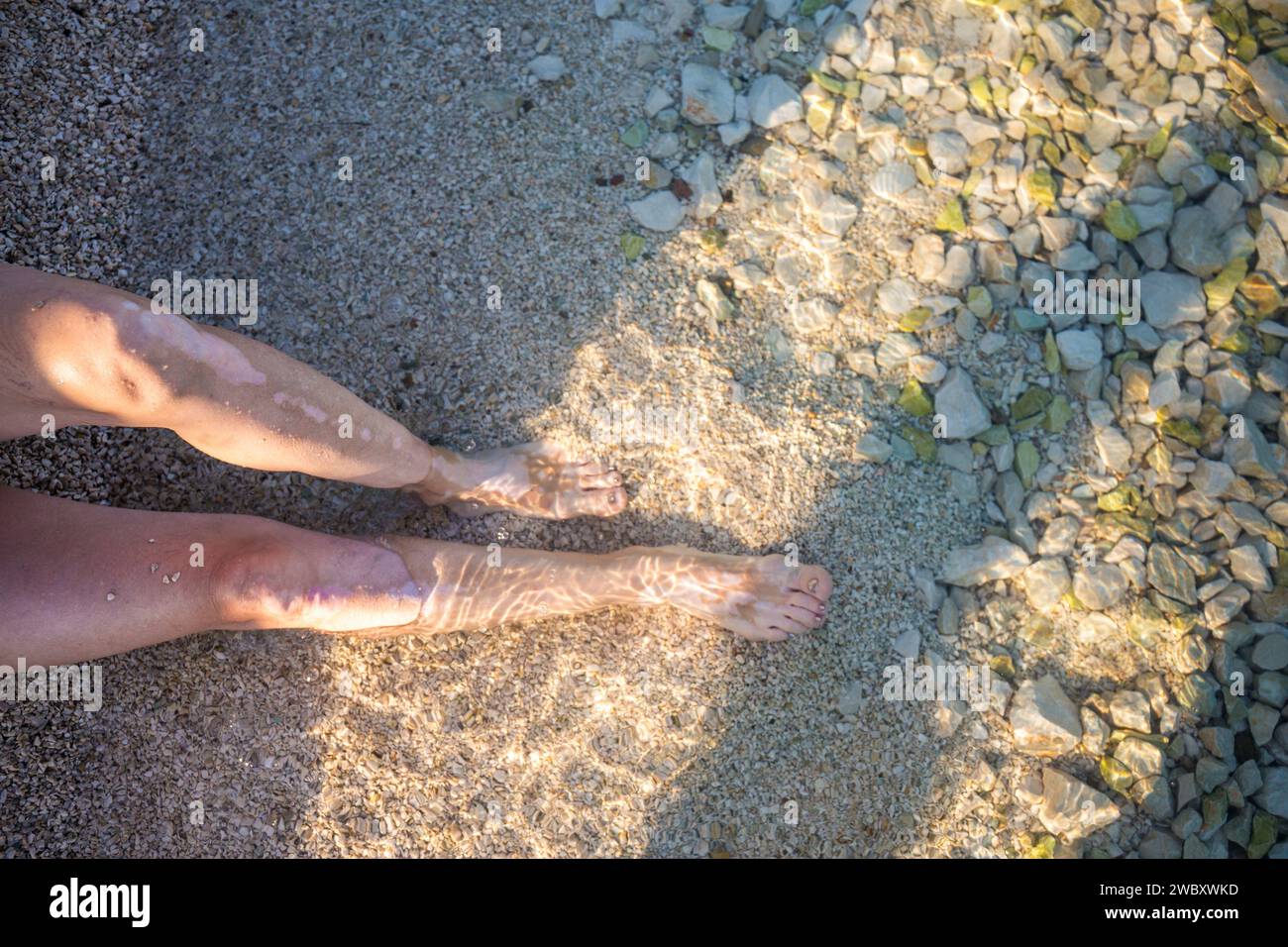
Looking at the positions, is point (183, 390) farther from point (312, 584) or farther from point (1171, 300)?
point (1171, 300)

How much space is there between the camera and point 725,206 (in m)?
3.09

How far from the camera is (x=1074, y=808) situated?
2.79m

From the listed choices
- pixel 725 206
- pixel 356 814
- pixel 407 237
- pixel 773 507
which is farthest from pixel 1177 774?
pixel 407 237

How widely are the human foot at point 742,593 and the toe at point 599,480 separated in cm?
28

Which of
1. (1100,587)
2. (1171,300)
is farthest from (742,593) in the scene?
(1171,300)

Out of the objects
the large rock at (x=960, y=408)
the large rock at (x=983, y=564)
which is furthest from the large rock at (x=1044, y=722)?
the large rock at (x=960, y=408)

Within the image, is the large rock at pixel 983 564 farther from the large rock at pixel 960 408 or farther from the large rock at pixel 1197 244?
the large rock at pixel 1197 244

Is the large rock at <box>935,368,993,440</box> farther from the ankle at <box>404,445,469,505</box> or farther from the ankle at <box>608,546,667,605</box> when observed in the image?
the ankle at <box>404,445,469,505</box>

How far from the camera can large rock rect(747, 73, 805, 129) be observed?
3.11 m

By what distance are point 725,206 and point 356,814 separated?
2257mm

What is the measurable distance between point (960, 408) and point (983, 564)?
50 centimetres

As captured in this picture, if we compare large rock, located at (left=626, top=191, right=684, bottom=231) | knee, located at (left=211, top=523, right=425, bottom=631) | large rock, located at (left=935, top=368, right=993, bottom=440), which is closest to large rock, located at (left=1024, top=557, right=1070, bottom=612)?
large rock, located at (left=935, top=368, right=993, bottom=440)

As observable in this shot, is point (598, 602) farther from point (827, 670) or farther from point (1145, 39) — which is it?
point (1145, 39)
